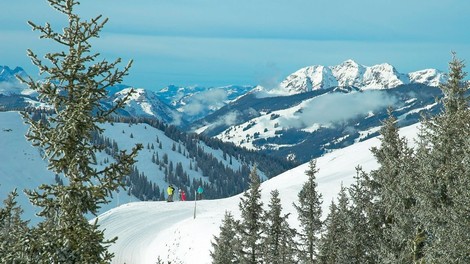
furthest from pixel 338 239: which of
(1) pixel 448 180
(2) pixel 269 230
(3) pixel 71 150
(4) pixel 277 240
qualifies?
(3) pixel 71 150

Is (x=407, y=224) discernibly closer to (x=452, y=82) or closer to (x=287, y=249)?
(x=452, y=82)

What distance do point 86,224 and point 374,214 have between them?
53.1 ft

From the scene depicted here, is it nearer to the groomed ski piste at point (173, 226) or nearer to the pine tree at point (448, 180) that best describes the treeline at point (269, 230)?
the groomed ski piste at point (173, 226)

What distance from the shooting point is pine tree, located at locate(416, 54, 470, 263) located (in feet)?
50.3

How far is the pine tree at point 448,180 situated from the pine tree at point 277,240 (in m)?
10.1

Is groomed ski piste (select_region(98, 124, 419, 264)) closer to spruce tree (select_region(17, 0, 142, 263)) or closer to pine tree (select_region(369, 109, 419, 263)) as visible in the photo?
pine tree (select_region(369, 109, 419, 263))

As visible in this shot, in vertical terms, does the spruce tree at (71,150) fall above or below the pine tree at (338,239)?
above

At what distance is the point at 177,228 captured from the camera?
49812mm

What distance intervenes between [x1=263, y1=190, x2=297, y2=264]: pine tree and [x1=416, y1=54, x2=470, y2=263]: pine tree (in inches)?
397

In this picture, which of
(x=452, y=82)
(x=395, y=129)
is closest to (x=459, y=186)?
(x=452, y=82)

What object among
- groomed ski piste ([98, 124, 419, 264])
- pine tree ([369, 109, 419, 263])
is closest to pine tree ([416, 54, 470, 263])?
pine tree ([369, 109, 419, 263])

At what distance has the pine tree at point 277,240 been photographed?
26.8m

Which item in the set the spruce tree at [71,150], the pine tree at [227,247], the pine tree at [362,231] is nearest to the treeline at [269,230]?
the pine tree at [227,247]

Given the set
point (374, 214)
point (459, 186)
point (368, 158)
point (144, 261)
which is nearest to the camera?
point (459, 186)
